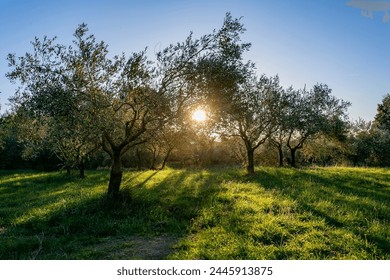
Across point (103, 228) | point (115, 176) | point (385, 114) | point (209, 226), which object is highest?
point (385, 114)

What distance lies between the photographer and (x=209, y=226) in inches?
539

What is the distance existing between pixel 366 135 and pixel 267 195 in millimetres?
57419

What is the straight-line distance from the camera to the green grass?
1041 cm

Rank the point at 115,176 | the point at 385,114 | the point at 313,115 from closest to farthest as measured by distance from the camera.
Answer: the point at 115,176 < the point at 313,115 < the point at 385,114

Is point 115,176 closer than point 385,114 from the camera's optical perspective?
Yes

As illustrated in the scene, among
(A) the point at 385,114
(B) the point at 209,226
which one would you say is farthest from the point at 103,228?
(A) the point at 385,114

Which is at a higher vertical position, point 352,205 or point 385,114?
point 385,114

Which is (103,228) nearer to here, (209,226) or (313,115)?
(209,226)

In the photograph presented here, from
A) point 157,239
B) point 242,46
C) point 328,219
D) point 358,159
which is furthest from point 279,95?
point 358,159

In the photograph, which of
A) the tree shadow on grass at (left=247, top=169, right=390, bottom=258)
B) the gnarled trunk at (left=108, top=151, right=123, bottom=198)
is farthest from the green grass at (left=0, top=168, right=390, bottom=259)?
the gnarled trunk at (left=108, top=151, right=123, bottom=198)

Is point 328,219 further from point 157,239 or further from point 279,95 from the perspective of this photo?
point 279,95

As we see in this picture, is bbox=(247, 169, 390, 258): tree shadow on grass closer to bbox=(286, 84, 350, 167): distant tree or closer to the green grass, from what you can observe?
the green grass

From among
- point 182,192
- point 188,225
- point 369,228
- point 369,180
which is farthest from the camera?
point 369,180

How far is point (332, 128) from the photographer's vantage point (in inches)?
1706
